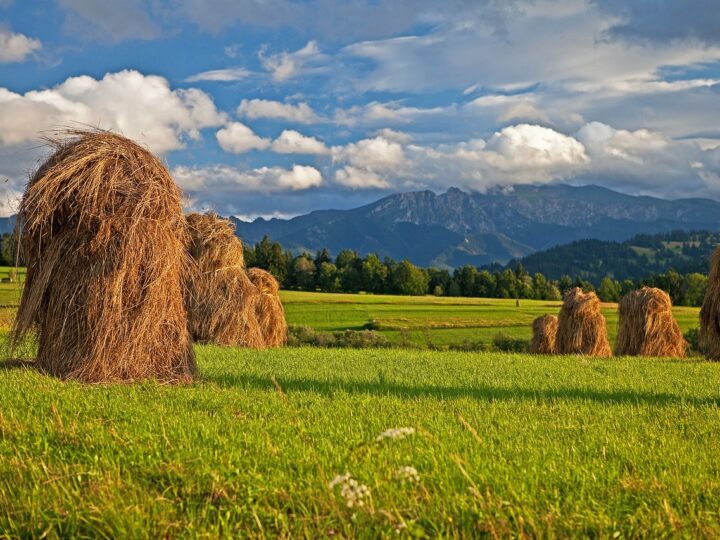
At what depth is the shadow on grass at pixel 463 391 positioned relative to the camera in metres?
10.4

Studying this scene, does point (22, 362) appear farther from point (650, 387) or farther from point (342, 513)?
point (650, 387)

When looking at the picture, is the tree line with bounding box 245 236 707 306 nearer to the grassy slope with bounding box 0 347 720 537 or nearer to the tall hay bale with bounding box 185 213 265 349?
the tall hay bale with bounding box 185 213 265 349

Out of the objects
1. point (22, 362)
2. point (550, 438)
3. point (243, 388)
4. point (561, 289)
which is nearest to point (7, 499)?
point (550, 438)

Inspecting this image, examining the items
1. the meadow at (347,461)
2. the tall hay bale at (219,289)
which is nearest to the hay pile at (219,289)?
the tall hay bale at (219,289)

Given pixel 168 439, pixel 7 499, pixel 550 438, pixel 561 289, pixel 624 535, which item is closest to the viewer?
pixel 624 535

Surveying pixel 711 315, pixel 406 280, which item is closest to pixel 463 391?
pixel 711 315

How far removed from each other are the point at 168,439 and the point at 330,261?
10705cm

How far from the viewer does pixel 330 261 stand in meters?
113

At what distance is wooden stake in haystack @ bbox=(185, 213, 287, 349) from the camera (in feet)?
82.0

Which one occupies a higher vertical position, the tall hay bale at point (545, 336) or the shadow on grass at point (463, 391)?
the shadow on grass at point (463, 391)

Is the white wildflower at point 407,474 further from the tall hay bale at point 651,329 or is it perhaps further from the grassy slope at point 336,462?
the tall hay bale at point 651,329

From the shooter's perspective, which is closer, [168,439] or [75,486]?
[75,486]

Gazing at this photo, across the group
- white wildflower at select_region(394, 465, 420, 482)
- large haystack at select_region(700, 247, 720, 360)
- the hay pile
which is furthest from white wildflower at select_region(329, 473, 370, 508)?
the hay pile

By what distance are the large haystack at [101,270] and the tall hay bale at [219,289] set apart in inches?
527
